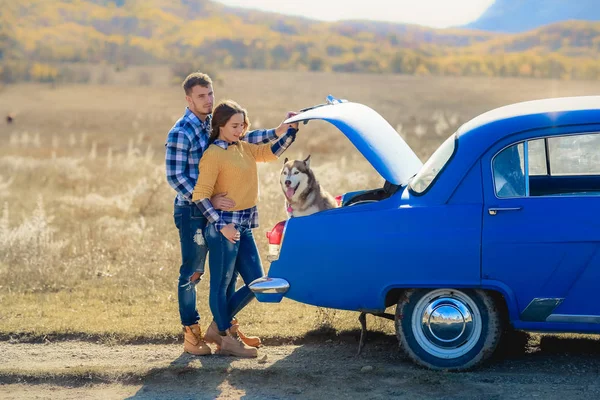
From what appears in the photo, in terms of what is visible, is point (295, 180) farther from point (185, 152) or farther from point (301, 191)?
point (185, 152)

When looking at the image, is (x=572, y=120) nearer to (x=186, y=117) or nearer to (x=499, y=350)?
(x=499, y=350)

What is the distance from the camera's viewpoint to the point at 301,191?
7.80 meters

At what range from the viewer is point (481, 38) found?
102000mm

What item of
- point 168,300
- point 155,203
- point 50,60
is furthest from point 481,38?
point 168,300

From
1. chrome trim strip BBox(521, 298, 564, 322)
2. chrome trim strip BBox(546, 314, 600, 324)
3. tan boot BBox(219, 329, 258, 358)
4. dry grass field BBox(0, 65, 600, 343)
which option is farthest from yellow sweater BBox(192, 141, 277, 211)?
chrome trim strip BBox(546, 314, 600, 324)

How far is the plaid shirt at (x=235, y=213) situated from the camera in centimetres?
648

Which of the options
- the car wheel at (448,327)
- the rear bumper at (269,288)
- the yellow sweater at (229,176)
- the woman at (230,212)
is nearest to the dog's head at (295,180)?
the woman at (230,212)

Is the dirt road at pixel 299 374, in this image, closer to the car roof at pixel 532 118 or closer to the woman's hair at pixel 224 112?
the car roof at pixel 532 118

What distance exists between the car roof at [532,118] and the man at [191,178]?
159cm

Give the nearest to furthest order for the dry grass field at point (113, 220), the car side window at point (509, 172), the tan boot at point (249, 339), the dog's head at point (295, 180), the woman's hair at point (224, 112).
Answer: the car side window at point (509, 172) < the woman's hair at point (224, 112) < the tan boot at point (249, 339) < the dog's head at point (295, 180) < the dry grass field at point (113, 220)

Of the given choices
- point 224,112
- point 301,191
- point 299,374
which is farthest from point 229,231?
point 301,191

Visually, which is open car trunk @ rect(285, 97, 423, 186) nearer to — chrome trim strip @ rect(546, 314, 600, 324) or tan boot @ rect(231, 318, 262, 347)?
chrome trim strip @ rect(546, 314, 600, 324)

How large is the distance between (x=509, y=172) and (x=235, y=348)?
254 cm

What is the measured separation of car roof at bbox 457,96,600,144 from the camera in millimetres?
5777
